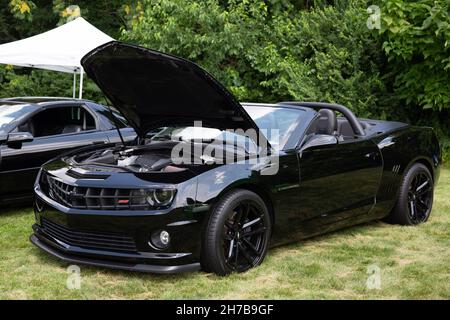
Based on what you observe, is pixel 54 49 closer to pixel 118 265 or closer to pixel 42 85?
pixel 42 85

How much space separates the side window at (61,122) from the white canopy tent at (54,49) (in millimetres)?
4282

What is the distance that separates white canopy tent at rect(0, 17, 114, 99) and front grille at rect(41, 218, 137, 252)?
7.36m

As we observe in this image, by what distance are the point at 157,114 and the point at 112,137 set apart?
205 cm

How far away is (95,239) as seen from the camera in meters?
4.34

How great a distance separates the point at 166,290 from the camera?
13.7 ft

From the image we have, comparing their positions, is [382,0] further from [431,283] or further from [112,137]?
[431,283]

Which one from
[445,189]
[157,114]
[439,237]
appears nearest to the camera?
[157,114]

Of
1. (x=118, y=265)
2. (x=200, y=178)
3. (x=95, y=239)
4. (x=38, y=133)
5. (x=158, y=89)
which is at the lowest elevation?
(x=118, y=265)

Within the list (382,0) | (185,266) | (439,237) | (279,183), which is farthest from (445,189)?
(185,266)

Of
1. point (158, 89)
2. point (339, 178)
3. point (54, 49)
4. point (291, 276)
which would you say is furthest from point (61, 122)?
point (54, 49)

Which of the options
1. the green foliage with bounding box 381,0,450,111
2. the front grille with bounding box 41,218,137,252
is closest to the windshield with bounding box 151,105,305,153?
the front grille with bounding box 41,218,137,252

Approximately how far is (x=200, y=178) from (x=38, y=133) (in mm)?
3327

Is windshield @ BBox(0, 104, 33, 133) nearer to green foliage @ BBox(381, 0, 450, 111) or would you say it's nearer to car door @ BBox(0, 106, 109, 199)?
car door @ BBox(0, 106, 109, 199)

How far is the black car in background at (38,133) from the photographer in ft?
21.2
